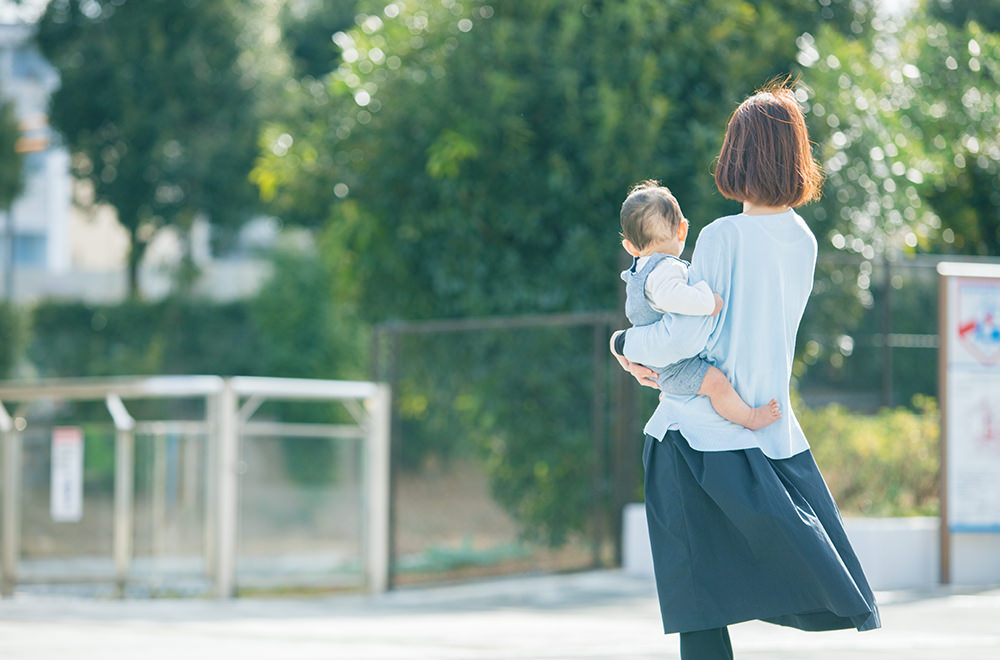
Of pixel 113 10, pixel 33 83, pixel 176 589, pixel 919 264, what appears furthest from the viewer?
pixel 33 83

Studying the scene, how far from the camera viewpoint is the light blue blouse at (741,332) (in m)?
3.02

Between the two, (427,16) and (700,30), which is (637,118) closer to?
(700,30)

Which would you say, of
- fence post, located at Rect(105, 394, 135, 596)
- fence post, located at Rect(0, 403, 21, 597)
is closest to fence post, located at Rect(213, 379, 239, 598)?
fence post, located at Rect(105, 394, 135, 596)

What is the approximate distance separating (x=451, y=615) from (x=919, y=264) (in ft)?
13.6

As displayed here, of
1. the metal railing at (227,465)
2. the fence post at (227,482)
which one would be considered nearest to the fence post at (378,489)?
the metal railing at (227,465)

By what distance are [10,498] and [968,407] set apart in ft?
24.9

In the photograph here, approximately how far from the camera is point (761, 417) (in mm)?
3002

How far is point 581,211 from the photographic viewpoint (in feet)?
34.2

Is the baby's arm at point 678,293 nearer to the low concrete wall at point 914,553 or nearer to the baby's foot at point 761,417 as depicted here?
the baby's foot at point 761,417

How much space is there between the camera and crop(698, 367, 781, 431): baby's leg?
300 centimetres

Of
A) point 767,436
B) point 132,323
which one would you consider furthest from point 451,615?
point 132,323

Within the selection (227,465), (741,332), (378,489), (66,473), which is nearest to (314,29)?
(66,473)

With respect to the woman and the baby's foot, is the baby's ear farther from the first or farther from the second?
the baby's foot

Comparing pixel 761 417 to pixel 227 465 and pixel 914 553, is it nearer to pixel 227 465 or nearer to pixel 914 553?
pixel 914 553
